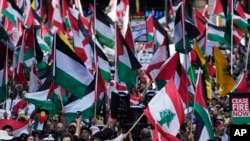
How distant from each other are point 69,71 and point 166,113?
489 cm

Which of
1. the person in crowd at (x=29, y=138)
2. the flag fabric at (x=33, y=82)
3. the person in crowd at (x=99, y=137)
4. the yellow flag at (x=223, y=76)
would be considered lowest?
the yellow flag at (x=223, y=76)

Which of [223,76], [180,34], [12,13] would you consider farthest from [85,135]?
[12,13]

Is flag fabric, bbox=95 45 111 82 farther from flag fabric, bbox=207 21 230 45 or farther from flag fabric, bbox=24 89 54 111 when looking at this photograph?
flag fabric, bbox=207 21 230 45

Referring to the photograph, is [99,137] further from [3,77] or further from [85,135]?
[3,77]

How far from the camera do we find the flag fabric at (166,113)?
14.9 meters

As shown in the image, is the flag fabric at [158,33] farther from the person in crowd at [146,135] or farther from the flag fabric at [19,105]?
the person in crowd at [146,135]

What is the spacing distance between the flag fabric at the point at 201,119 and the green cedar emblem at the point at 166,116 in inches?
35.6

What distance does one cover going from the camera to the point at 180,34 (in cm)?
2328

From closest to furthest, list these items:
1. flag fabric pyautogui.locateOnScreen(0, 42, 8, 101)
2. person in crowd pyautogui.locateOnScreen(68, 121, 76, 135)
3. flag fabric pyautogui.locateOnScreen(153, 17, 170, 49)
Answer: person in crowd pyautogui.locateOnScreen(68, 121, 76, 135)
flag fabric pyautogui.locateOnScreen(0, 42, 8, 101)
flag fabric pyautogui.locateOnScreen(153, 17, 170, 49)

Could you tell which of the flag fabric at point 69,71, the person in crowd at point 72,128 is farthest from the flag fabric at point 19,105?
the person in crowd at point 72,128

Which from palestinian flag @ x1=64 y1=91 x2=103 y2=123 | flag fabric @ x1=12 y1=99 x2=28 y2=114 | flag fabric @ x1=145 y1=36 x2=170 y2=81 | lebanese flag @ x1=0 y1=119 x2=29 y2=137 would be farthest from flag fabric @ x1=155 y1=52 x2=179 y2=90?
lebanese flag @ x1=0 y1=119 x2=29 y2=137

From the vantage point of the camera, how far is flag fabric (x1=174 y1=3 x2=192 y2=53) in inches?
907

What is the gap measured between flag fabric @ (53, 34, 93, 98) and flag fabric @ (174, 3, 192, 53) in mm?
3512

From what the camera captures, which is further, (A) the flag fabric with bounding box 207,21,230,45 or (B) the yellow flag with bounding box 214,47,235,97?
(A) the flag fabric with bounding box 207,21,230,45
